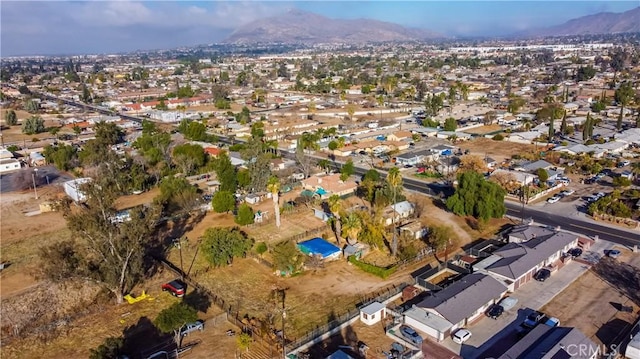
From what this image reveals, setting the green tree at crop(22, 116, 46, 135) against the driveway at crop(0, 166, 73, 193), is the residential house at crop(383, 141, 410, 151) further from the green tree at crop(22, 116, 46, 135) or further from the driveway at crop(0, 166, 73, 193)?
the green tree at crop(22, 116, 46, 135)

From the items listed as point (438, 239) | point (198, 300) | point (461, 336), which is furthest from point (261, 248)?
point (461, 336)

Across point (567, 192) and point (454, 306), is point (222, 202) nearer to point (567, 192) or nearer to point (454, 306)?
point (454, 306)

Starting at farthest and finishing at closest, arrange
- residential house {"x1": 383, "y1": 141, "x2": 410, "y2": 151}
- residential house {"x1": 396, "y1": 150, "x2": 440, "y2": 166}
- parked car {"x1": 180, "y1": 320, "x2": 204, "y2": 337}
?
residential house {"x1": 383, "y1": 141, "x2": 410, "y2": 151}
residential house {"x1": 396, "y1": 150, "x2": 440, "y2": 166}
parked car {"x1": 180, "y1": 320, "x2": 204, "y2": 337}

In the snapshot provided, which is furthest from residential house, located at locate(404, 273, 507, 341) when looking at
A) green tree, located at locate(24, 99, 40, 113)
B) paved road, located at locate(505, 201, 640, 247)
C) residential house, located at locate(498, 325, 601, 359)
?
green tree, located at locate(24, 99, 40, 113)

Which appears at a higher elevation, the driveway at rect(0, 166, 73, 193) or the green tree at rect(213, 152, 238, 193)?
the green tree at rect(213, 152, 238, 193)

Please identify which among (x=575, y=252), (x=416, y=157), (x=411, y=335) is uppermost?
(x=416, y=157)

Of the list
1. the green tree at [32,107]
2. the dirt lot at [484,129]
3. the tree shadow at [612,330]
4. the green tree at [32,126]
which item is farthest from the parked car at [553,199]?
the green tree at [32,107]

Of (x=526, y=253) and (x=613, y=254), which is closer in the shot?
(x=526, y=253)
